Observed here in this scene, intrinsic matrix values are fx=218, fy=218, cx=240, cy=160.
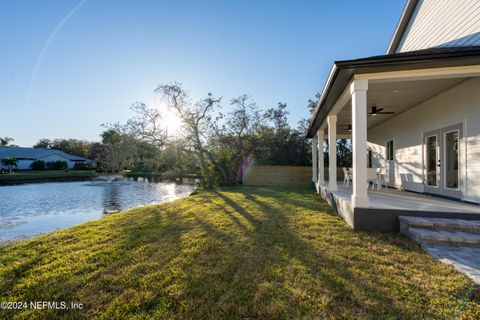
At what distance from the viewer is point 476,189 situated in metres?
4.82

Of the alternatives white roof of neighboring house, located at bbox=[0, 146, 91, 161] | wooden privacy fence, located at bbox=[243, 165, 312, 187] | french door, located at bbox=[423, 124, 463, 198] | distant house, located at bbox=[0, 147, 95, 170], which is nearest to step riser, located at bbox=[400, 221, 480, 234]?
french door, located at bbox=[423, 124, 463, 198]

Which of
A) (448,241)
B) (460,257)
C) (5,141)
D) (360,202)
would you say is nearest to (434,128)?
(360,202)

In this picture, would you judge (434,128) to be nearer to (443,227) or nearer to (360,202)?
(443,227)

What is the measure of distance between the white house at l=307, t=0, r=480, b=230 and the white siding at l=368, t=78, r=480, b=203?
0.02 metres

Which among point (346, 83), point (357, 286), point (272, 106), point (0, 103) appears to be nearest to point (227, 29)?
point (346, 83)

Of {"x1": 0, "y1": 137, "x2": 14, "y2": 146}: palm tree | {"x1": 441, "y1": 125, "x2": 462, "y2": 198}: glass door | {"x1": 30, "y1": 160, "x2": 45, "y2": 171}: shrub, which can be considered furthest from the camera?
{"x1": 0, "y1": 137, "x2": 14, "y2": 146}: palm tree

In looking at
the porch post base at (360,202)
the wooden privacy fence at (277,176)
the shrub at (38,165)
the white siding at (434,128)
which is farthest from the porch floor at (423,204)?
the shrub at (38,165)

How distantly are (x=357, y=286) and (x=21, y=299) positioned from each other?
3584 mm

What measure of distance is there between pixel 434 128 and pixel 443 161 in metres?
1.01

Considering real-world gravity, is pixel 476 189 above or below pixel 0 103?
below

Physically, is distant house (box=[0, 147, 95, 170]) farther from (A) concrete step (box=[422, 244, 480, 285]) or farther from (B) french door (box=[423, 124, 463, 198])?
(A) concrete step (box=[422, 244, 480, 285])

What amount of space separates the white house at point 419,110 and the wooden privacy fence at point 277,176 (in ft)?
16.9

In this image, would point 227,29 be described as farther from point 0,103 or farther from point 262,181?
point 0,103

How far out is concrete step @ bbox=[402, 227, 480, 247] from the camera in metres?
3.29
